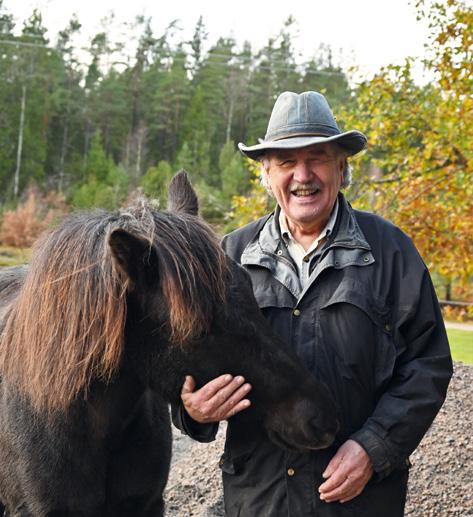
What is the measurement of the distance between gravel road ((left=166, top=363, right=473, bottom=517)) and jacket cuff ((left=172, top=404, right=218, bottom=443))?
239 centimetres

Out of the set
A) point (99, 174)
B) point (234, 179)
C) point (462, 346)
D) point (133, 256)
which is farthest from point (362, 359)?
point (99, 174)

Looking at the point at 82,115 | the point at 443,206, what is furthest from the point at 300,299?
the point at 82,115

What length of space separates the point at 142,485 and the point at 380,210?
546 cm

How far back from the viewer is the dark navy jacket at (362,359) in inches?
93.7

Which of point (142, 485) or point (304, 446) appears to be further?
point (142, 485)

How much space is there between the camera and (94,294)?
7.03ft

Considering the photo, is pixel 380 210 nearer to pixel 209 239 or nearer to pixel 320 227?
pixel 320 227

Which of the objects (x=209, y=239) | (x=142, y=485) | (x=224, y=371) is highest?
(x=209, y=239)

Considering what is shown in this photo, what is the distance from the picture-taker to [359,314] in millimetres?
2434

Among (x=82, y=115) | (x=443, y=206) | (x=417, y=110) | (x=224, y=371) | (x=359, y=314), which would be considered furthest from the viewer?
(x=82, y=115)

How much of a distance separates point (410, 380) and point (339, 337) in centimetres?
30

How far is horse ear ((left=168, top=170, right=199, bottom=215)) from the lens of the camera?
2781 mm

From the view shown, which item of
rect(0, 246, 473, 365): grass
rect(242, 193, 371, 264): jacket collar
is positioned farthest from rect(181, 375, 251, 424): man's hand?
rect(0, 246, 473, 365): grass

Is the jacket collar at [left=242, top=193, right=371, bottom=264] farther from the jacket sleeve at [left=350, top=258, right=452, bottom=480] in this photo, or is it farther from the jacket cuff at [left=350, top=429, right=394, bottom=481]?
the jacket cuff at [left=350, top=429, right=394, bottom=481]
